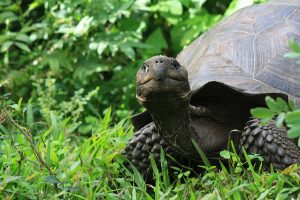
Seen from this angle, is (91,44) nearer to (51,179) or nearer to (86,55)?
(86,55)

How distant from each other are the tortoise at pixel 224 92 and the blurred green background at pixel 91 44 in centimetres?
190

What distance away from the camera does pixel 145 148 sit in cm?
371

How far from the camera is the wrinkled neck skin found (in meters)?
3.29

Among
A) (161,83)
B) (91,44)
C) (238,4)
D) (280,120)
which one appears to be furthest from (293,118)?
(91,44)

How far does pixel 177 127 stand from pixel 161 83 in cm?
40

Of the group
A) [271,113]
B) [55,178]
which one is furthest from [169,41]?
[271,113]

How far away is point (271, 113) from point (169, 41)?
456 centimetres

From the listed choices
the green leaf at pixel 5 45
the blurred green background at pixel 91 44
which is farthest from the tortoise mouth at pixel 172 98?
the green leaf at pixel 5 45

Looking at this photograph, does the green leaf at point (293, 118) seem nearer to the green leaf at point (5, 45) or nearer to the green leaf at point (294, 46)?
the green leaf at point (294, 46)

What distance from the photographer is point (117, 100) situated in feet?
20.8

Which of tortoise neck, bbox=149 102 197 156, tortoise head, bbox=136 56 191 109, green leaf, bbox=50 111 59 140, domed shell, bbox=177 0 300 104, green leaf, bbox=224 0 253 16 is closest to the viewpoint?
tortoise head, bbox=136 56 191 109

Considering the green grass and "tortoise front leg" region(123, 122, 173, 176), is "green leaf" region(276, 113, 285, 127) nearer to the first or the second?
the green grass

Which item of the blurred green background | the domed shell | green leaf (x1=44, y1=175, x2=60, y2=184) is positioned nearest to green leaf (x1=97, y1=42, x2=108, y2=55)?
the blurred green background

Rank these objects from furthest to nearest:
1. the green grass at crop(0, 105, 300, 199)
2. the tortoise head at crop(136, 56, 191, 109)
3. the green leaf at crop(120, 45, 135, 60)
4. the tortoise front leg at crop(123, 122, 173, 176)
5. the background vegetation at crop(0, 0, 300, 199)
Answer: the green leaf at crop(120, 45, 135, 60), the background vegetation at crop(0, 0, 300, 199), the tortoise front leg at crop(123, 122, 173, 176), the tortoise head at crop(136, 56, 191, 109), the green grass at crop(0, 105, 300, 199)
